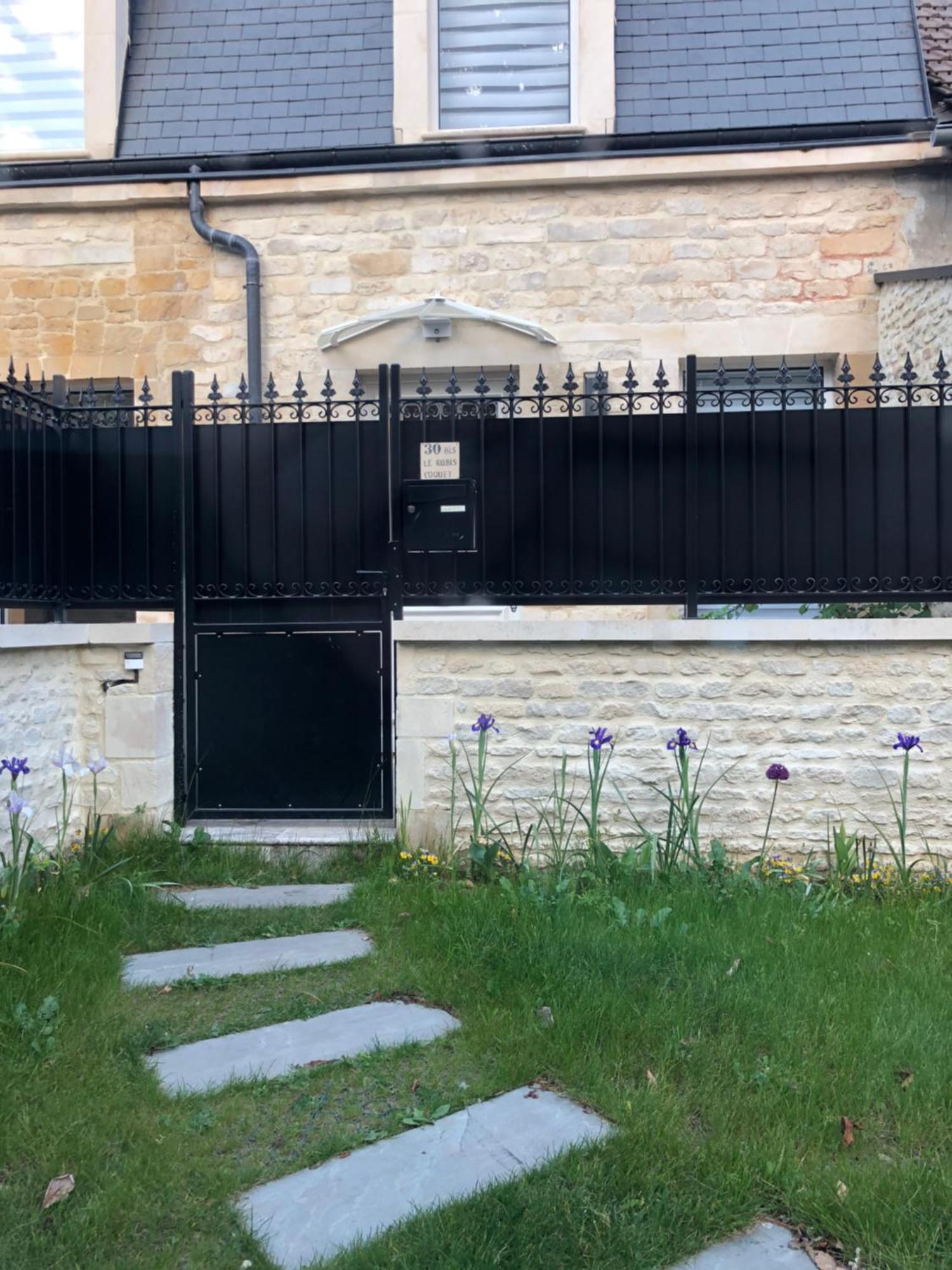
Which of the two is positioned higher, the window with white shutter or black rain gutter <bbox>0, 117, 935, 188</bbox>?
the window with white shutter

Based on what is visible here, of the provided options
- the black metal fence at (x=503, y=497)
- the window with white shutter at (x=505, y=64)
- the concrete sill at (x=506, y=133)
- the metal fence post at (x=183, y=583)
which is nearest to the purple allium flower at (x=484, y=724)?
the black metal fence at (x=503, y=497)

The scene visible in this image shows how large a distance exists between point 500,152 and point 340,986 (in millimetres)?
6860

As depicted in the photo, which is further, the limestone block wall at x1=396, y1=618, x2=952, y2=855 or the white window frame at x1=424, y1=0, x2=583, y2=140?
the white window frame at x1=424, y1=0, x2=583, y2=140

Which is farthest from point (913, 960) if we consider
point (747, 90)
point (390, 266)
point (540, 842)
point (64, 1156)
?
point (747, 90)

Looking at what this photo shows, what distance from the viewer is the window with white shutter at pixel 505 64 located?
8.48m

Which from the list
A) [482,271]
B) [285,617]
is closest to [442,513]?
[285,617]

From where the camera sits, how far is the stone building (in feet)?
26.1

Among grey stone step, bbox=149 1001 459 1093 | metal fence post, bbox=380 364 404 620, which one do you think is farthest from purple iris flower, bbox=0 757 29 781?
metal fence post, bbox=380 364 404 620

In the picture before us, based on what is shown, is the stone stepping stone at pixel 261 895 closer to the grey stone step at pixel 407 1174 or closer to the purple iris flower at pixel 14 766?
the purple iris flower at pixel 14 766

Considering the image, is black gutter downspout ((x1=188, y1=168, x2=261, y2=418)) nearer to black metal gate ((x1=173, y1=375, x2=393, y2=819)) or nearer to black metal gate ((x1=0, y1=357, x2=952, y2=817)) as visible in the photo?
black metal gate ((x1=0, y1=357, x2=952, y2=817))

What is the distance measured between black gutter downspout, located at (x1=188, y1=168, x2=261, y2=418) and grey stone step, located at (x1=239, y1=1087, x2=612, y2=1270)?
6.64 m

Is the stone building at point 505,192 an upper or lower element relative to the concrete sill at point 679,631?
upper

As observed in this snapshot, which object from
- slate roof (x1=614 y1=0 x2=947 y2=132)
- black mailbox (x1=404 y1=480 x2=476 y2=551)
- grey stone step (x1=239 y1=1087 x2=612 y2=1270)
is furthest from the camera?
slate roof (x1=614 y1=0 x2=947 y2=132)

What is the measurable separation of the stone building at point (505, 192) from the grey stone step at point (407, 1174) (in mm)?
6135
